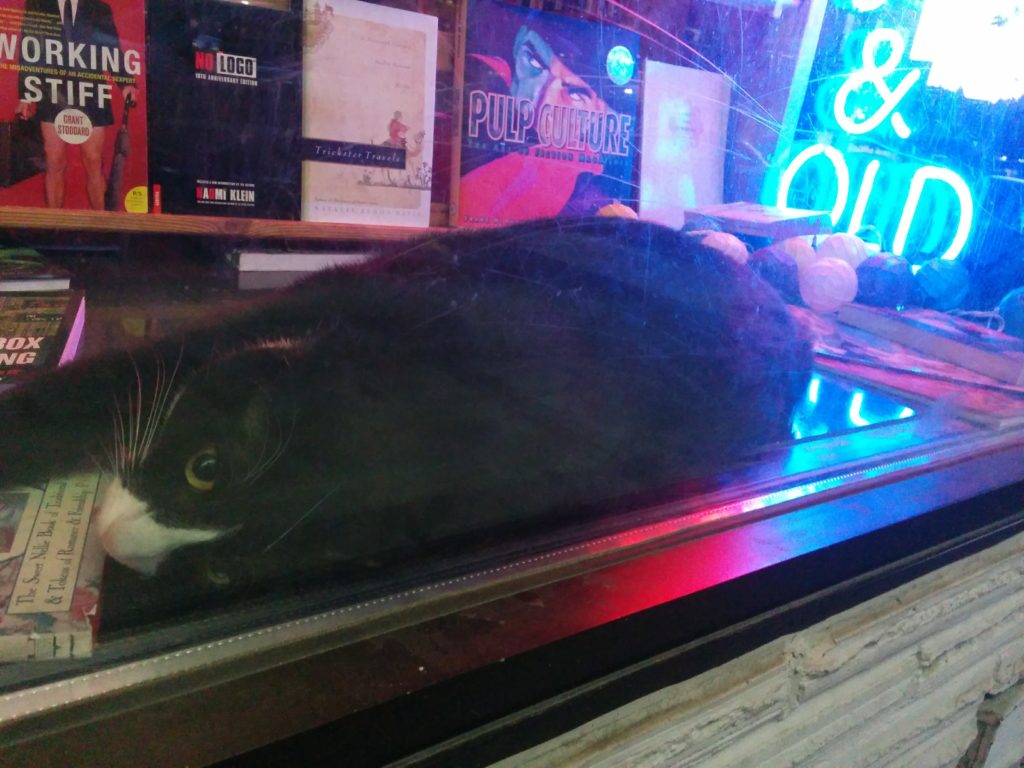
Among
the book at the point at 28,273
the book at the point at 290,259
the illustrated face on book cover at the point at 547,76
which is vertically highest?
the illustrated face on book cover at the point at 547,76

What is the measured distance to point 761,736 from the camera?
2.17ft

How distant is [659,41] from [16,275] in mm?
659

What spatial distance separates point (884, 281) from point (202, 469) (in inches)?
39.7

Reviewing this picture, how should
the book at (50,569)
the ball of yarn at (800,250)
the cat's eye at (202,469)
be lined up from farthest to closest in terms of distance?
the ball of yarn at (800,250)
the cat's eye at (202,469)
the book at (50,569)

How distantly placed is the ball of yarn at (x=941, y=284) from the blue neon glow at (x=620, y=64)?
71 cm

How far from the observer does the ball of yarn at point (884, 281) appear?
105 cm

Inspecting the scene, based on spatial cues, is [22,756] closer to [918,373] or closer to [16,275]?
[16,275]

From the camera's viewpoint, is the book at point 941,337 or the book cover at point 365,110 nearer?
the book cover at point 365,110

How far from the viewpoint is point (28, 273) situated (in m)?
0.65

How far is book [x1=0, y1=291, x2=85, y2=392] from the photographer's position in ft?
1.82

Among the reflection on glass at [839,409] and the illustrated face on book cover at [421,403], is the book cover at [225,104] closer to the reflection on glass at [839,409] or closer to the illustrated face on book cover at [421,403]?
the illustrated face on book cover at [421,403]

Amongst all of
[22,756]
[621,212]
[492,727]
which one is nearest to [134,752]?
[22,756]

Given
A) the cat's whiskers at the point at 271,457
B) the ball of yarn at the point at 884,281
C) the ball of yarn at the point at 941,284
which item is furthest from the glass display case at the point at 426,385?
the ball of yarn at the point at 941,284

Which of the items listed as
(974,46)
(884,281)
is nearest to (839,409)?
(884,281)
